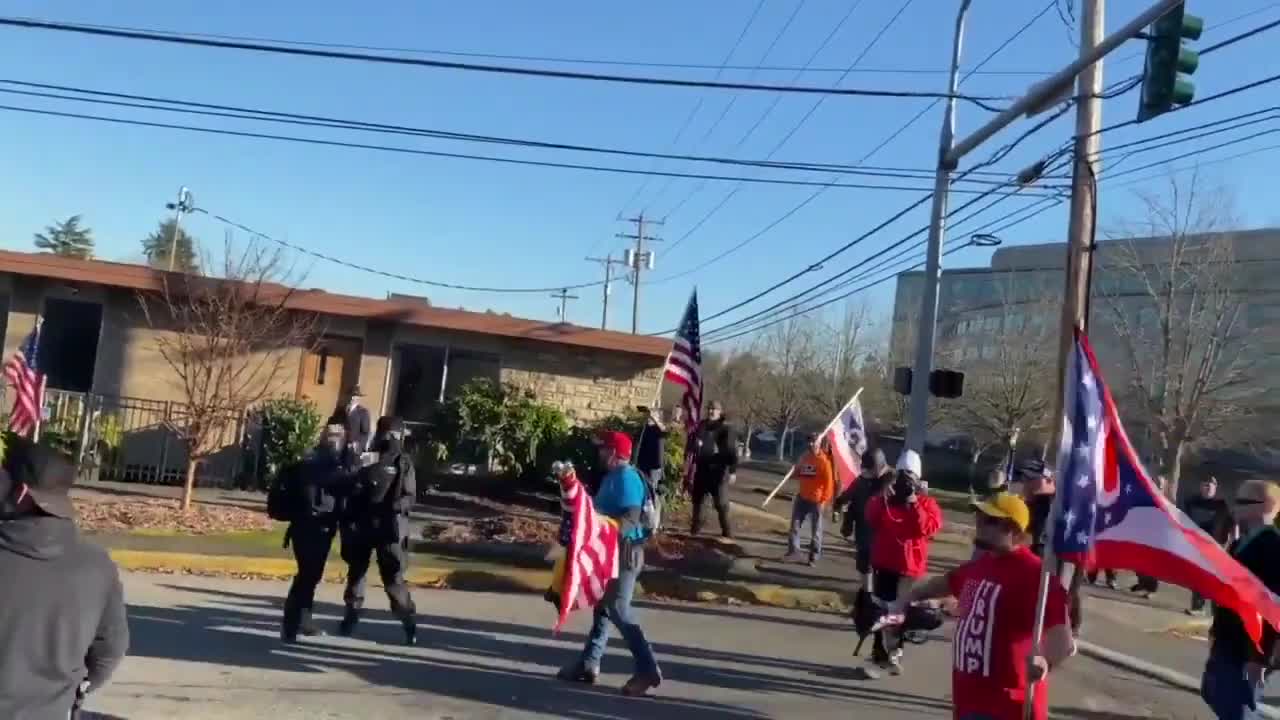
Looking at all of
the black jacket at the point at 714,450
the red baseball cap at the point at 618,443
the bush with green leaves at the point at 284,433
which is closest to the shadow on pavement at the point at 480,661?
the red baseball cap at the point at 618,443

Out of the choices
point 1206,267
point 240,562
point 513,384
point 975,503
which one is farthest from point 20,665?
point 1206,267

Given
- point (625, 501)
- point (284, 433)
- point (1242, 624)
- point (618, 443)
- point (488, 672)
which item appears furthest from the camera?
point (284, 433)

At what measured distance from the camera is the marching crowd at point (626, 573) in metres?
3.88

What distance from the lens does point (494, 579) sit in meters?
13.7

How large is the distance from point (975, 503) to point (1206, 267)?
3356cm

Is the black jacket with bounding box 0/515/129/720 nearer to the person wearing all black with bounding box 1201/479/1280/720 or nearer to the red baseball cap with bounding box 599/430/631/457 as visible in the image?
the red baseball cap with bounding box 599/430/631/457

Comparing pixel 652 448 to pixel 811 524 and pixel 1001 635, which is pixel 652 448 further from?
pixel 1001 635

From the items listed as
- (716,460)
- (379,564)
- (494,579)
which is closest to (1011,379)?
(716,460)

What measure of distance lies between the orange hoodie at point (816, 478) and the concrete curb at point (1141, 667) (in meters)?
4.16

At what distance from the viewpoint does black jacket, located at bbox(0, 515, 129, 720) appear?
3.80m

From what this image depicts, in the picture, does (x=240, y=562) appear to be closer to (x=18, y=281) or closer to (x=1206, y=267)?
(x=18, y=281)

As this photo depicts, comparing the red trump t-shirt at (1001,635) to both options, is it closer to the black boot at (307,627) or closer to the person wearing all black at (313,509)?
the person wearing all black at (313,509)

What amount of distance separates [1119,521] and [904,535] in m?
3.90

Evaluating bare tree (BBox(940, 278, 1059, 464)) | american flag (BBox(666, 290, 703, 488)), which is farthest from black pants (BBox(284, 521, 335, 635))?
bare tree (BBox(940, 278, 1059, 464))
